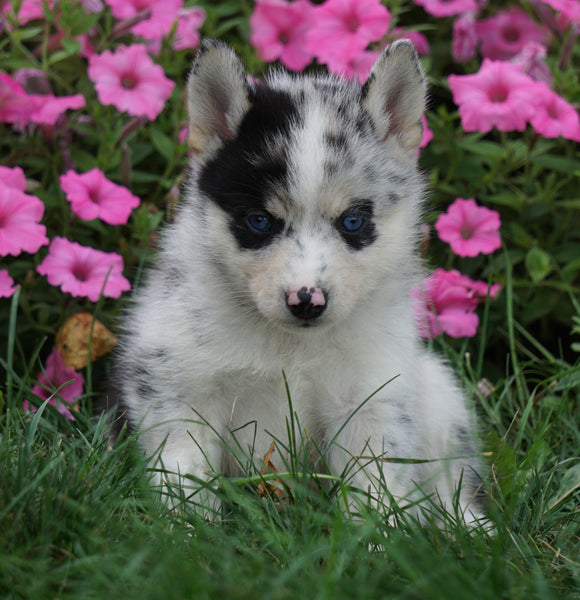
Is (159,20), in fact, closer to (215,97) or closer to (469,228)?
(215,97)

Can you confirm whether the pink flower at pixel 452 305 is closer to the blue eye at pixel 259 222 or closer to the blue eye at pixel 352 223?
the blue eye at pixel 352 223

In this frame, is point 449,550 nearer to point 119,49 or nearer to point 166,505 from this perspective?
point 166,505

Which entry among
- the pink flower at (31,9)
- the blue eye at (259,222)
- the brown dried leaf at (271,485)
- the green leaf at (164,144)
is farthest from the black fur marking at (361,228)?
the pink flower at (31,9)

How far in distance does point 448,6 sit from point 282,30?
3.35 feet

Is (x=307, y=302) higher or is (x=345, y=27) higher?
(x=345, y=27)

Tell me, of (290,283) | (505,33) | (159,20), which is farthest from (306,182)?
(505,33)

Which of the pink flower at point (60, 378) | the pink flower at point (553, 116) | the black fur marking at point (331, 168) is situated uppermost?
the pink flower at point (553, 116)

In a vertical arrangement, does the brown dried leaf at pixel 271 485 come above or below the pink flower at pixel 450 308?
below

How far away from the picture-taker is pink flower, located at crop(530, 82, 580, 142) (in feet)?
15.0

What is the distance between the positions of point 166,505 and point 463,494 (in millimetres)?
1494

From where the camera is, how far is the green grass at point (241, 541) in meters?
2.34

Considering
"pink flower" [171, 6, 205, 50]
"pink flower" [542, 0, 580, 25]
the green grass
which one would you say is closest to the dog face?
the green grass

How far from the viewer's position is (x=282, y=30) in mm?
5289

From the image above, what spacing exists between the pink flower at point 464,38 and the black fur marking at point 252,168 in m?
2.34
